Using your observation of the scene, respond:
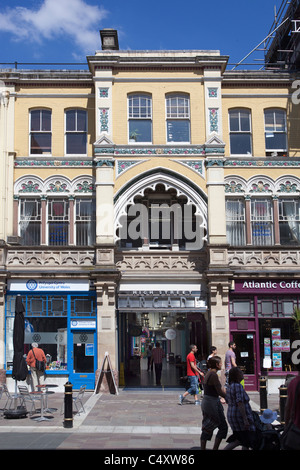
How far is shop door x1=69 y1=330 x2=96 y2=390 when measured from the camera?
769 inches

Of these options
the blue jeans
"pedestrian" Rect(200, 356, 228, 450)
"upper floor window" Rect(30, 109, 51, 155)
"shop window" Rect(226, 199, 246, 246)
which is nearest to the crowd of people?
"pedestrian" Rect(200, 356, 228, 450)

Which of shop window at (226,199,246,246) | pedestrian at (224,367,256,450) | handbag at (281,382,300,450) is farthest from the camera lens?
shop window at (226,199,246,246)

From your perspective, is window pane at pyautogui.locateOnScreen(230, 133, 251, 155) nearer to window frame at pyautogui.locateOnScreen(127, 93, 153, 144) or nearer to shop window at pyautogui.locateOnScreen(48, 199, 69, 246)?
window frame at pyautogui.locateOnScreen(127, 93, 153, 144)

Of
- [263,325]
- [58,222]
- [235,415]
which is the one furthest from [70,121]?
[235,415]

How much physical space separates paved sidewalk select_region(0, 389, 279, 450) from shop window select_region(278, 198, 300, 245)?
6.05 m

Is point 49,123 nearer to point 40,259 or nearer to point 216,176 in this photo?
point 40,259

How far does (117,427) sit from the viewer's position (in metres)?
13.0

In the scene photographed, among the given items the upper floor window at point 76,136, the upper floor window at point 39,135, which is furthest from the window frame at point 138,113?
the upper floor window at point 39,135

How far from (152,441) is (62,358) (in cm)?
901

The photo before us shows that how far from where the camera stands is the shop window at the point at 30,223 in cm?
2084

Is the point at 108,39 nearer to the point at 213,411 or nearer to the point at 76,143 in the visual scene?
the point at 76,143

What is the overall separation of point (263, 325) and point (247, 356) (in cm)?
123

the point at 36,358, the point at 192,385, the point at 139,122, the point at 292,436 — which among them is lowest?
the point at 192,385
